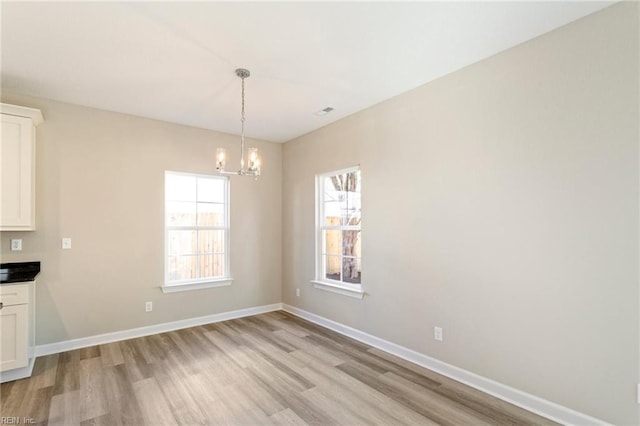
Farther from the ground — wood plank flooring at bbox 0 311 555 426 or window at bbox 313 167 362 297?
window at bbox 313 167 362 297

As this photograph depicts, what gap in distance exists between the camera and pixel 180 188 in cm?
445

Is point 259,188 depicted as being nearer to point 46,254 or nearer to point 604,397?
point 46,254

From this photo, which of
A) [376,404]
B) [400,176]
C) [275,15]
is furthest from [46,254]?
[400,176]

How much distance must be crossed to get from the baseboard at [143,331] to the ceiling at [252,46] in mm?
2730

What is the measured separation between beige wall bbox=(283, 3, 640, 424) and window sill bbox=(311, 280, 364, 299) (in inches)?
8.2

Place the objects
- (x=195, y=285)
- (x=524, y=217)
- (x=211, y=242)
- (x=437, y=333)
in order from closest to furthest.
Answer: (x=524, y=217) → (x=437, y=333) → (x=195, y=285) → (x=211, y=242)

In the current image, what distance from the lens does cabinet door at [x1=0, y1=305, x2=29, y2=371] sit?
2736 millimetres

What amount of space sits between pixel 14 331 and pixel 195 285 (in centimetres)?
189

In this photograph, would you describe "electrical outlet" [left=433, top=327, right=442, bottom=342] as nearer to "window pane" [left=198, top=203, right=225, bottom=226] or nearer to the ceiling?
the ceiling

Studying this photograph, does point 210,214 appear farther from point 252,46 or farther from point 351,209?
point 252,46

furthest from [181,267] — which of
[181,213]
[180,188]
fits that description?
[180,188]

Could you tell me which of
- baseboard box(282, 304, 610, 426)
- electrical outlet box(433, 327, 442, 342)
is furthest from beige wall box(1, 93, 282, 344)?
electrical outlet box(433, 327, 442, 342)

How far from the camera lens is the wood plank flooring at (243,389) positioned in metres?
2.28

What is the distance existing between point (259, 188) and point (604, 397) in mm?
4462
